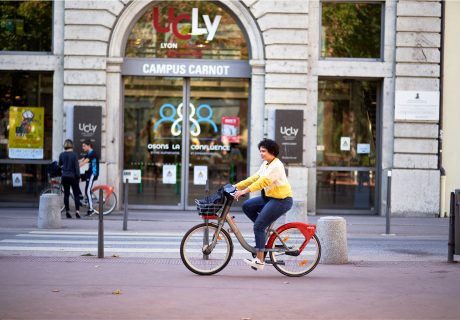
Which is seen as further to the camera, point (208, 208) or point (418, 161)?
point (418, 161)

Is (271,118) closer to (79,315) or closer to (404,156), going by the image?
(404,156)

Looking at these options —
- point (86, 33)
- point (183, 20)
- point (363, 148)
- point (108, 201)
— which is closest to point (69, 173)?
point (108, 201)

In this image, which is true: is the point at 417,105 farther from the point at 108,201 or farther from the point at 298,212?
the point at 108,201

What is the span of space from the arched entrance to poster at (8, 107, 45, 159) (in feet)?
7.40

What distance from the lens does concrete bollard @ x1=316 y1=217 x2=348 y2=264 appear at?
12.6 meters

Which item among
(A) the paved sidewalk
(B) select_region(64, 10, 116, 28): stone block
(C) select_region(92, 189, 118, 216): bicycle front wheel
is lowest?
(A) the paved sidewalk

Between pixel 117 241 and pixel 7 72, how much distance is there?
949 centimetres

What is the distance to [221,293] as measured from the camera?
32.1 ft

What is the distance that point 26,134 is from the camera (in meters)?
23.5

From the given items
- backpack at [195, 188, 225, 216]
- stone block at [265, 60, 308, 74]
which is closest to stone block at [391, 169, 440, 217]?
stone block at [265, 60, 308, 74]

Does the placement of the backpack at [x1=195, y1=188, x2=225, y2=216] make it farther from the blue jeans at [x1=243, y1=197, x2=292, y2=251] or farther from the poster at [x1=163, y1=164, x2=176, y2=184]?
the poster at [x1=163, y1=164, x2=176, y2=184]

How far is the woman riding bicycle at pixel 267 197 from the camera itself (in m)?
11.1

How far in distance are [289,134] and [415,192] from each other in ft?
11.9

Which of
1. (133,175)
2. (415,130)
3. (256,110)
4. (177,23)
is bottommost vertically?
(133,175)
